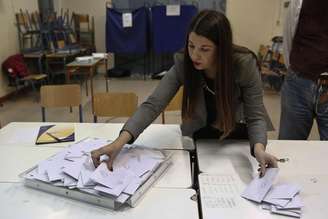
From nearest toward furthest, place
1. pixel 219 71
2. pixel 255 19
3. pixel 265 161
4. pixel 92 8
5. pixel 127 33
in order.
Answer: pixel 265 161 < pixel 219 71 < pixel 127 33 < pixel 255 19 < pixel 92 8

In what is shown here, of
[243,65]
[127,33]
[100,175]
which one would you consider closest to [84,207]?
[100,175]

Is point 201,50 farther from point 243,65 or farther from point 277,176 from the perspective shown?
point 277,176

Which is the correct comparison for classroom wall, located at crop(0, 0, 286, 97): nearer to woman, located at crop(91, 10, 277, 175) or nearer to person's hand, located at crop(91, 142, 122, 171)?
woman, located at crop(91, 10, 277, 175)

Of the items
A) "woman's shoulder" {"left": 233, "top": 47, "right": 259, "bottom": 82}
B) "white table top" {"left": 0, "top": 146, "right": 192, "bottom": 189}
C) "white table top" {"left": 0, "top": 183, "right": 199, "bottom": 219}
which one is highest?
"woman's shoulder" {"left": 233, "top": 47, "right": 259, "bottom": 82}

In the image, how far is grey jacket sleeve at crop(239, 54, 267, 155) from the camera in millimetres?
1350

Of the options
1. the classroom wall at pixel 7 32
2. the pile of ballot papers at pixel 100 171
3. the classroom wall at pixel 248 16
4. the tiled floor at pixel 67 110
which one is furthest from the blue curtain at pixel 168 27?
the pile of ballot papers at pixel 100 171

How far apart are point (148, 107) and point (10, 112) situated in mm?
3374

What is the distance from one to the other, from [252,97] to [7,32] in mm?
4555

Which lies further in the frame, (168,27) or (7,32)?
(168,27)

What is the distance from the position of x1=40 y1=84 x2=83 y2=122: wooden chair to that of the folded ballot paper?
105 centimetres

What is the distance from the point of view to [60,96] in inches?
93.6

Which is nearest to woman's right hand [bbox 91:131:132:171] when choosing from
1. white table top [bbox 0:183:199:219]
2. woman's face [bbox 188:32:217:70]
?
white table top [bbox 0:183:199:219]

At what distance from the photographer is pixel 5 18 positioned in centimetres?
475

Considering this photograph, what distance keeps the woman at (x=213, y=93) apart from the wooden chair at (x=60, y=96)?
3.65 ft
